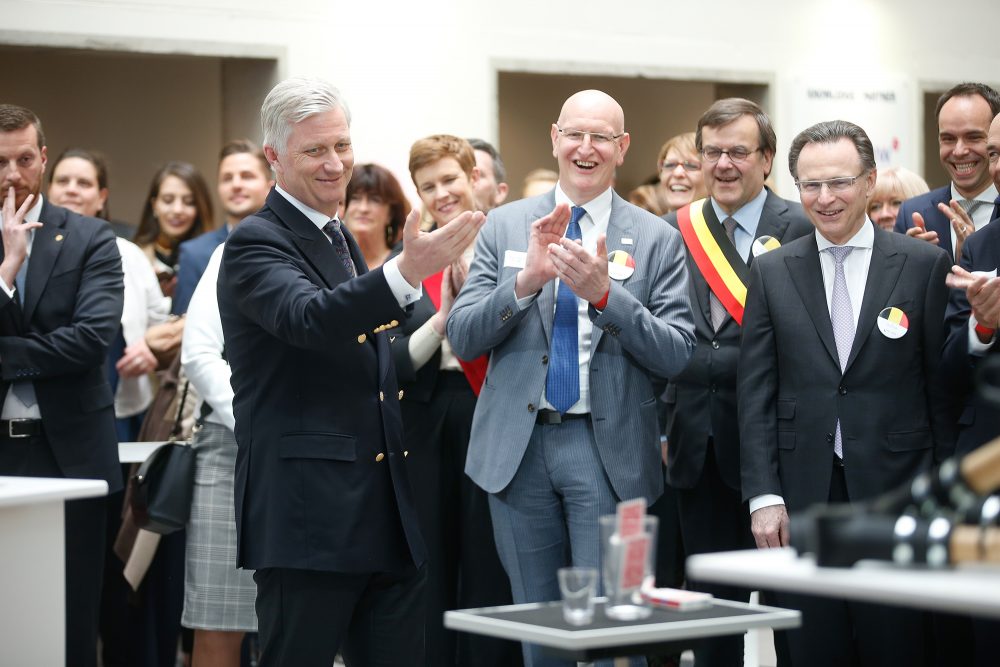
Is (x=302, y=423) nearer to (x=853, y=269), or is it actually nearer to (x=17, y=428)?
(x=17, y=428)

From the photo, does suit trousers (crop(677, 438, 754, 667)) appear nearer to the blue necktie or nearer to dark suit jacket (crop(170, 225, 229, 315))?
the blue necktie

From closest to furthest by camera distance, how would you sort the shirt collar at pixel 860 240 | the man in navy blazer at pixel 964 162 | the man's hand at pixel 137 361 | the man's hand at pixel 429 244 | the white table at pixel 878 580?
1. the white table at pixel 878 580
2. the man's hand at pixel 429 244
3. the shirt collar at pixel 860 240
4. the man in navy blazer at pixel 964 162
5. the man's hand at pixel 137 361

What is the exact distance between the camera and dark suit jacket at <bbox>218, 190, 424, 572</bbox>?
2.84 m

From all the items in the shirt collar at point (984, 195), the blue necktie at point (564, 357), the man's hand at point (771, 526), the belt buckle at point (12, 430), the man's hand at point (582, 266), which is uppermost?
the shirt collar at point (984, 195)

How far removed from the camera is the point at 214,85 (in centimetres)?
966

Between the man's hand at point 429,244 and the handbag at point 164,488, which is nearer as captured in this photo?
the man's hand at point 429,244

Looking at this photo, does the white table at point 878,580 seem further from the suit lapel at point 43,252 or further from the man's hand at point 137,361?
the man's hand at point 137,361

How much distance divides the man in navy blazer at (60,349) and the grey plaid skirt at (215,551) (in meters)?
0.28

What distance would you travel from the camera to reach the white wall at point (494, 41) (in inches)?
256

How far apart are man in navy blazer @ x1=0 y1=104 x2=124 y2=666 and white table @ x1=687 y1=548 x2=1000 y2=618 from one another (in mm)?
2373

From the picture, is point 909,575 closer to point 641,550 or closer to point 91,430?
point 641,550

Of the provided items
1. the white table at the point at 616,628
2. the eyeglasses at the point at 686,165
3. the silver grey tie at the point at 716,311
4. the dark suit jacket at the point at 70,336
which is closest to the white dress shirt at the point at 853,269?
the silver grey tie at the point at 716,311

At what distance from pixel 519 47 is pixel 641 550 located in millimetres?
5155

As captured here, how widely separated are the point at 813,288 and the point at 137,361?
2.60 metres
